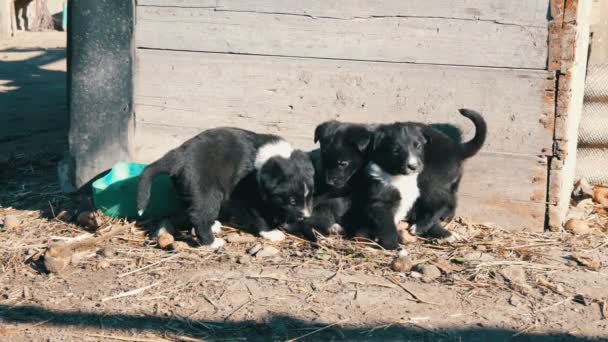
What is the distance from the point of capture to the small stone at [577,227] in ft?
18.7

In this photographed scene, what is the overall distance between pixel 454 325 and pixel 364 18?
8.12 feet

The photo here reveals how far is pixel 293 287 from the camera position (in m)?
4.65

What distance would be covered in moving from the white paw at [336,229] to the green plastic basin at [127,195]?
4.02ft

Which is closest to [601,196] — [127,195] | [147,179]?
[147,179]

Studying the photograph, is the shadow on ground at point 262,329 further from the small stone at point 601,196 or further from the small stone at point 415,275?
the small stone at point 601,196

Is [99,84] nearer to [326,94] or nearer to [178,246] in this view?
[178,246]

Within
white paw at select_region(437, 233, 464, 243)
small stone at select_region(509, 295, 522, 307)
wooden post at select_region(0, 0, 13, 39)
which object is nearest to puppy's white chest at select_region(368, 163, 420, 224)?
white paw at select_region(437, 233, 464, 243)

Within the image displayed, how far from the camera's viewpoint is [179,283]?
15.5 ft

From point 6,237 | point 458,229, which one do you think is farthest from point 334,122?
point 6,237

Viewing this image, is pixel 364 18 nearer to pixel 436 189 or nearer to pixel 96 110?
pixel 436 189

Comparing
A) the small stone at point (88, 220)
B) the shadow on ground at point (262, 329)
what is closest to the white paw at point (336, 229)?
the shadow on ground at point (262, 329)

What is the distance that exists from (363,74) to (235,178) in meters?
1.22

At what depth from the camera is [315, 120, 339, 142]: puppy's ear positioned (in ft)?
18.3

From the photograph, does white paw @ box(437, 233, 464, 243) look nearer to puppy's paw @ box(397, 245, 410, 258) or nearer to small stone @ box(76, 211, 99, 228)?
puppy's paw @ box(397, 245, 410, 258)
